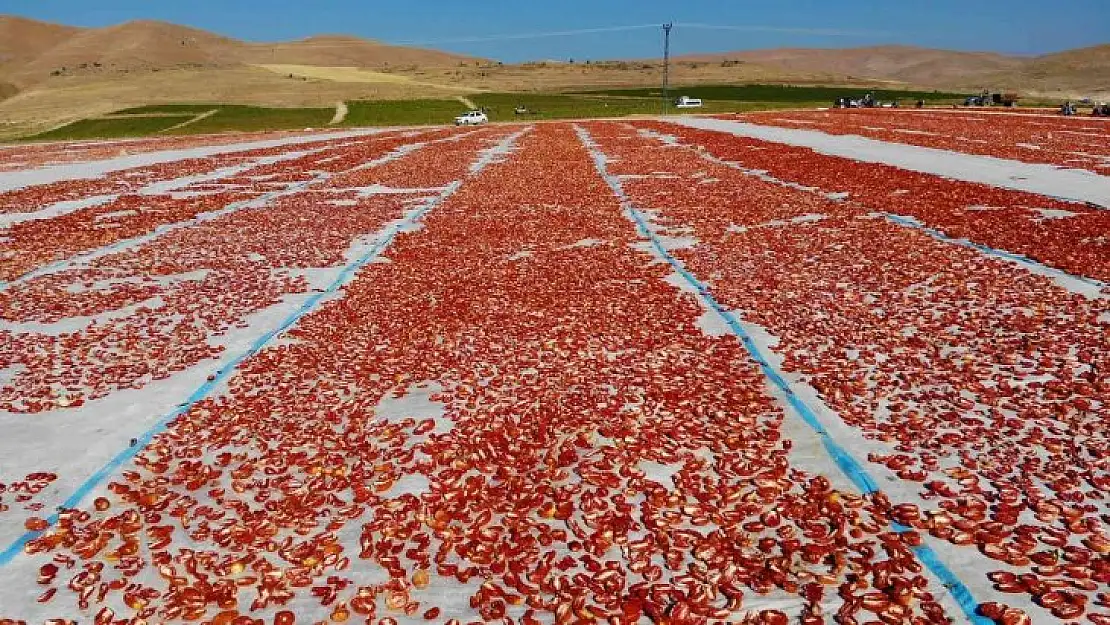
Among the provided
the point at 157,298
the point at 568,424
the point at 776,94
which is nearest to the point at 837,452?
the point at 568,424

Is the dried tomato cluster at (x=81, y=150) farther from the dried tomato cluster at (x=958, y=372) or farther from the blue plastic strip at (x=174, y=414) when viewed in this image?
the dried tomato cluster at (x=958, y=372)

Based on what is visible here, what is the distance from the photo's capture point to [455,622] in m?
4.45

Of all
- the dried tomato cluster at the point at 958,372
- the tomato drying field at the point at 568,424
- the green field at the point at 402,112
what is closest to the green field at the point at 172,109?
the green field at the point at 402,112

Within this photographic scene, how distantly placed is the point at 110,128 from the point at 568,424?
83.5 meters

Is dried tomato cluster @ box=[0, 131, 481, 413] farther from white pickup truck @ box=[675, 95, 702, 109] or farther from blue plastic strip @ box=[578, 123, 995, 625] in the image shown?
white pickup truck @ box=[675, 95, 702, 109]

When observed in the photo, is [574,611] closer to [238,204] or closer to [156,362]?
[156,362]

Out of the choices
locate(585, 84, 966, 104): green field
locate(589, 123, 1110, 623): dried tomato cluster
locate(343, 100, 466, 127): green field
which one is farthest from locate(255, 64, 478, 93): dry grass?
locate(589, 123, 1110, 623): dried tomato cluster

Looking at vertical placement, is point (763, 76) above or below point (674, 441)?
above

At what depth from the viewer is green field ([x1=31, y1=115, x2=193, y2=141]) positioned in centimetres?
6775

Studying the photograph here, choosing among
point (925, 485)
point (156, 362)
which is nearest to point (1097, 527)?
point (925, 485)

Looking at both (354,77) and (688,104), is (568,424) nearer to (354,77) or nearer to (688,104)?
(688,104)

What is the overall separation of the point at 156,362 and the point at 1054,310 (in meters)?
12.7

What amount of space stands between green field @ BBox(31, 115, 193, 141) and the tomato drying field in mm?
63232

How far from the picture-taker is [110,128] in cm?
7250
